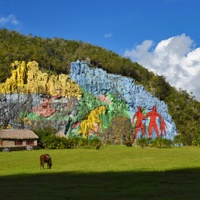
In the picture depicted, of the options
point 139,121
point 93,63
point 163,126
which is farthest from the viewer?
point 93,63

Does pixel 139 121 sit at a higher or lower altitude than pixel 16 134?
higher

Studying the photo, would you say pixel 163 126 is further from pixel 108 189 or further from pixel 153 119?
pixel 108 189

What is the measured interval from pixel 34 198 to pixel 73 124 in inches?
2866

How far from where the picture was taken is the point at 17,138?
231 feet

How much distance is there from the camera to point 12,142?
230 feet

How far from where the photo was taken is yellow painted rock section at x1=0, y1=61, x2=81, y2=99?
281 feet

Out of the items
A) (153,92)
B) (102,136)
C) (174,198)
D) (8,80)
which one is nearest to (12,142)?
(8,80)

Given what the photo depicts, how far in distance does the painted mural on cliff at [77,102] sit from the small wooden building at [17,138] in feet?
32.7

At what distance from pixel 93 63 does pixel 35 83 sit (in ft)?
100

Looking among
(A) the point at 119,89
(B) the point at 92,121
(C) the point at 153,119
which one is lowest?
(B) the point at 92,121

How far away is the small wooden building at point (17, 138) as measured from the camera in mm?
69369

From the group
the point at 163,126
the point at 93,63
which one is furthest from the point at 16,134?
the point at 93,63

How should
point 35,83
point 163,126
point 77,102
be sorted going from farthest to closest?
point 163,126 → point 77,102 → point 35,83

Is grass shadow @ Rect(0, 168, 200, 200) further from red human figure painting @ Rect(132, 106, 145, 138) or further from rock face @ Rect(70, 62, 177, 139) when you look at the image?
Result: rock face @ Rect(70, 62, 177, 139)
